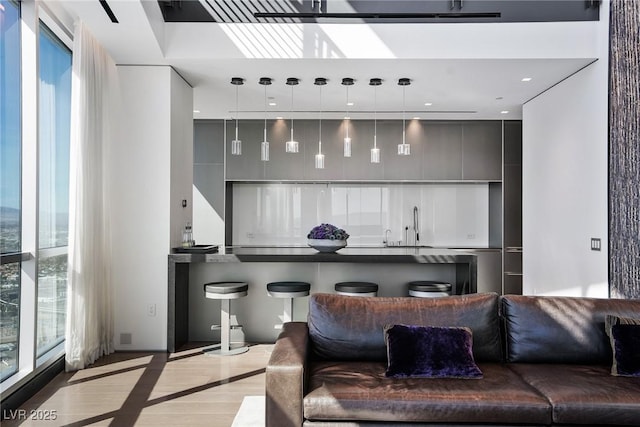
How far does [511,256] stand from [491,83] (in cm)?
289

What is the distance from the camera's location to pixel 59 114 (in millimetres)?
4207

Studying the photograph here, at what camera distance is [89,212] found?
4188 mm

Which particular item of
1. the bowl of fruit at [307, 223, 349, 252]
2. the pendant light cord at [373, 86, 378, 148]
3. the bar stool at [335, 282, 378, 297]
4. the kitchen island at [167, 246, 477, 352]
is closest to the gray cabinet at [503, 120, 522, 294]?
the pendant light cord at [373, 86, 378, 148]

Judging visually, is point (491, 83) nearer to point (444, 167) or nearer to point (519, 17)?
point (519, 17)

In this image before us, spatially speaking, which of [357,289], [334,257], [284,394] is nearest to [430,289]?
[357,289]

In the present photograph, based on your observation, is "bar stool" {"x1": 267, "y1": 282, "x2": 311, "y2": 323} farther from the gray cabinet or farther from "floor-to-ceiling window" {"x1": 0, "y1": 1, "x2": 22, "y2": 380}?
the gray cabinet

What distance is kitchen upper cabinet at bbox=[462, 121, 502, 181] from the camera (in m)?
7.18

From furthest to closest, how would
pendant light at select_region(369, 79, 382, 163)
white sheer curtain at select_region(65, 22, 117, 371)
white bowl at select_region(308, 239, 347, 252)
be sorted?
pendant light at select_region(369, 79, 382, 163)
white bowl at select_region(308, 239, 347, 252)
white sheer curtain at select_region(65, 22, 117, 371)

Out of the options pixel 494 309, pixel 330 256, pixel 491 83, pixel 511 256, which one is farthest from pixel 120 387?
pixel 511 256

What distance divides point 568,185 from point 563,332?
2.69 metres

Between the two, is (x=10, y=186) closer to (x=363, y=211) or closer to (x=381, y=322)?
(x=381, y=322)

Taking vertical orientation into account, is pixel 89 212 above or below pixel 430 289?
above

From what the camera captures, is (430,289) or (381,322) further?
(430,289)

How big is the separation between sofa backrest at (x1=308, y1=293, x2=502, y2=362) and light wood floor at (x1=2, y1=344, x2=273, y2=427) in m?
0.86
